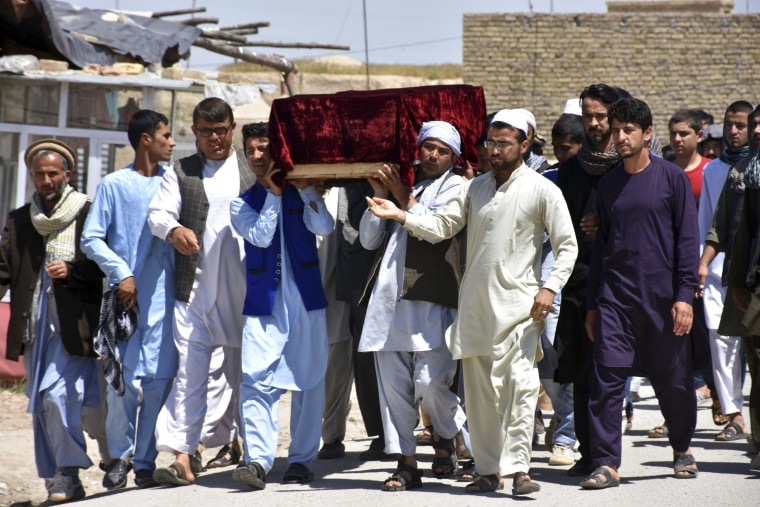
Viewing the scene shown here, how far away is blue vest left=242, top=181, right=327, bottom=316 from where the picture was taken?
6.12 meters

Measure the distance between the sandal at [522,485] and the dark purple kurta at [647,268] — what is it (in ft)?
2.42

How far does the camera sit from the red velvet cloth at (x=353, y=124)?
6027 millimetres

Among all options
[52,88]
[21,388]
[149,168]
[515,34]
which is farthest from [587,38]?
[149,168]

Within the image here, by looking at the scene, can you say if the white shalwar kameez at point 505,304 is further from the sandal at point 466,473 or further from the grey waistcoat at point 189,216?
the grey waistcoat at point 189,216

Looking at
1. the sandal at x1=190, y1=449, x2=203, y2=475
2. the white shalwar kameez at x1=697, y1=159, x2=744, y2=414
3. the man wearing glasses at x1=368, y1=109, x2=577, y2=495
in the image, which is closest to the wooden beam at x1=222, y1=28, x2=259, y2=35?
the white shalwar kameez at x1=697, y1=159, x2=744, y2=414

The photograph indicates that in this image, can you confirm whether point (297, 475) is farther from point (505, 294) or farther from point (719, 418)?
point (719, 418)

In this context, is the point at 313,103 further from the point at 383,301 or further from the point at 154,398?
the point at 154,398

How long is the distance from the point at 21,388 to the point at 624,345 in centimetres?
706

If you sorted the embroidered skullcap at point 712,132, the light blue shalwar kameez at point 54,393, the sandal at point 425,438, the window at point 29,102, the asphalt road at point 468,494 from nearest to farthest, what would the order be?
the asphalt road at point 468,494 → the light blue shalwar kameez at point 54,393 → the sandal at point 425,438 → the embroidered skullcap at point 712,132 → the window at point 29,102

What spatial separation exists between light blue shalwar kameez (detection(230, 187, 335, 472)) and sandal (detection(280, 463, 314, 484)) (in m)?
0.05

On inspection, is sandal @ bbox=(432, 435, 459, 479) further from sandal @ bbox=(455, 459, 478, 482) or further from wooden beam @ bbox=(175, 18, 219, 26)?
wooden beam @ bbox=(175, 18, 219, 26)

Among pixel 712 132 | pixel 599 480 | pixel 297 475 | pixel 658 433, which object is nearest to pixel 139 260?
pixel 297 475

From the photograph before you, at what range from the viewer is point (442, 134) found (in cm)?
586

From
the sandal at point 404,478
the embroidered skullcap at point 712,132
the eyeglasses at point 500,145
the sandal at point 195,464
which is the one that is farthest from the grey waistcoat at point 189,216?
the embroidered skullcap at point 712,132
